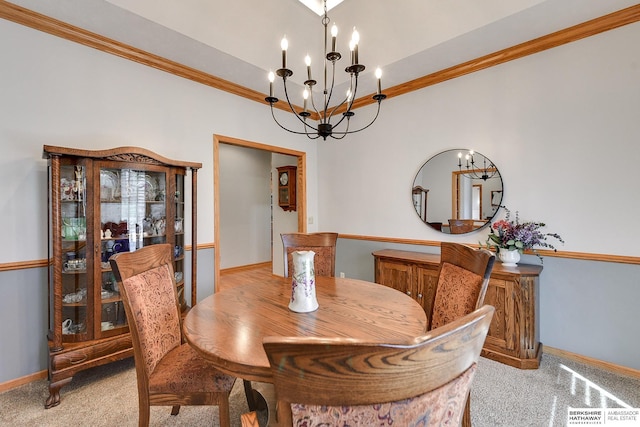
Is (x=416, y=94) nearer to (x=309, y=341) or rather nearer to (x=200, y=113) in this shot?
(x=200, y=113)

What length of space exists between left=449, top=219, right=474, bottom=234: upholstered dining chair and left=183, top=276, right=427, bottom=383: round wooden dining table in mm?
1594

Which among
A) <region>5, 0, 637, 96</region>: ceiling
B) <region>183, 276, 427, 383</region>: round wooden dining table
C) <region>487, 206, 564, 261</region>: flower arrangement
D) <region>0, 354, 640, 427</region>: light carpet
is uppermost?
<region>5, 0, 637, 96</region>: ceiling

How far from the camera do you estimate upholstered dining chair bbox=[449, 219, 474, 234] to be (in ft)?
9.61

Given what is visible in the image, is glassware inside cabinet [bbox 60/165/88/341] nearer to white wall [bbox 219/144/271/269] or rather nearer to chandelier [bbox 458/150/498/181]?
chandelier [bbox 458/150/498/181]

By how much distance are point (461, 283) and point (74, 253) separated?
2571 mm

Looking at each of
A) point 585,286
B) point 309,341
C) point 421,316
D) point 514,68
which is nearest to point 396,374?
point 309,341

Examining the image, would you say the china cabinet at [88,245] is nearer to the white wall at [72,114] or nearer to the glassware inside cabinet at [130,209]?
the glassware inside cabinet at [130,209]

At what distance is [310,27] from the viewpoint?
2883 millimetres

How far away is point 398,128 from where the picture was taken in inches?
136

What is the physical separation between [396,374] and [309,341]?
0.56ft

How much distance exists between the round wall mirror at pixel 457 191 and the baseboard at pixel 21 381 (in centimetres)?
361

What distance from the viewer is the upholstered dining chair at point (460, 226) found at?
293 centimetres

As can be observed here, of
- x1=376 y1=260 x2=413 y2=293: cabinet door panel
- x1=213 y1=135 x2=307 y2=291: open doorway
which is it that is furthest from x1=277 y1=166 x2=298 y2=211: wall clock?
x1=376 y1=260 x2=413 y2=293: cabinet door panel

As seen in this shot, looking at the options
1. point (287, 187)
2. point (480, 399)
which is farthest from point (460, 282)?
point (287, 187)
